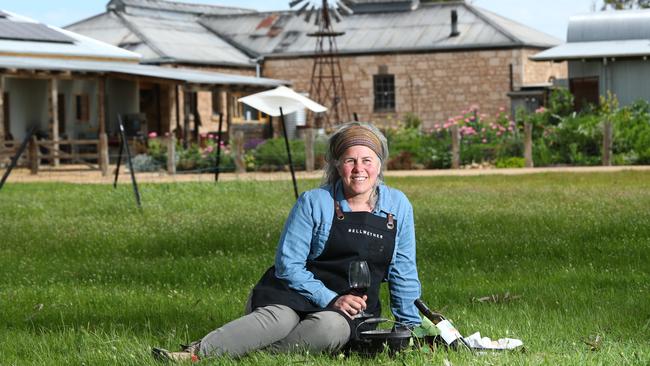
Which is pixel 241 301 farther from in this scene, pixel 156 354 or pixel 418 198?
pixel 418 198

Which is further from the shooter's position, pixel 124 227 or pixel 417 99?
pixel 417 99

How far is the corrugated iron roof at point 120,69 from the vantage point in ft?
108

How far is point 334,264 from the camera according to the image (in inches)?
271

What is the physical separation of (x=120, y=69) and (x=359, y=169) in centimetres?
2886

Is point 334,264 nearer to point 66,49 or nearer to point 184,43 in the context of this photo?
point 66,49

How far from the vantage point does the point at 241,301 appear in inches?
376

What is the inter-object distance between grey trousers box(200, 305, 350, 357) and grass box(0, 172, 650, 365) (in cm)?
7

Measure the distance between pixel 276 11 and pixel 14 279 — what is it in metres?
42.5

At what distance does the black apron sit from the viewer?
6.84 meters

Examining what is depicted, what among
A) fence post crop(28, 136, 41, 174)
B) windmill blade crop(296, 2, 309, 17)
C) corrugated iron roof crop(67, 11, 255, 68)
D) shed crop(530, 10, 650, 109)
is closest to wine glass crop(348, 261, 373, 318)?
fence post crop(28, 136, 41, 174)

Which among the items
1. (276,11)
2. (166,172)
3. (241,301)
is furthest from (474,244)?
(276,11)

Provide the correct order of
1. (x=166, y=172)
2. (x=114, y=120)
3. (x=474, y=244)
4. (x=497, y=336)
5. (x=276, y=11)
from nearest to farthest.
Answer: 1. (x=497, y=336)
2. (x=474, y=244)
3. (x=166, y=172)
4. (x=114, y=120)
5. (x=276, y=11)

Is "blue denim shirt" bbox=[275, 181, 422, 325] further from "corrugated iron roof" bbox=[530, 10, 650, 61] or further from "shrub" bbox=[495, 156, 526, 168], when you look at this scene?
"corrugated iron roof" bbox=[530, 10, 650, 61]

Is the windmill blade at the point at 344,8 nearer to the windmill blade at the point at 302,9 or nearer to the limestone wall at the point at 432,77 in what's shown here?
the windmill blade at the point at 302,9
